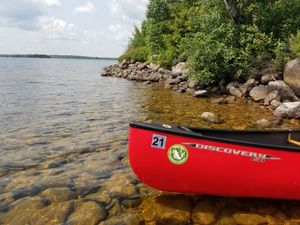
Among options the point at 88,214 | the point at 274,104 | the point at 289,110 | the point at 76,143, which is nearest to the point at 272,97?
the point at 274,104

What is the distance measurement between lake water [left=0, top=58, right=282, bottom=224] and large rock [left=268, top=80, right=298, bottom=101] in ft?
5.16

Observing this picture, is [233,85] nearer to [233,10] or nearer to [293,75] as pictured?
[293,75]

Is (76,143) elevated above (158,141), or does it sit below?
below

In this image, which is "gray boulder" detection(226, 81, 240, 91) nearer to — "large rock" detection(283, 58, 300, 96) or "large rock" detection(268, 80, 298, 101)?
"large rock" detection(268, 80, 298, 101)

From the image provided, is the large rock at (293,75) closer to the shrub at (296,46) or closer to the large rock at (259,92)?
the shrub at (296,46)

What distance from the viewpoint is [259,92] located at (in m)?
20.1

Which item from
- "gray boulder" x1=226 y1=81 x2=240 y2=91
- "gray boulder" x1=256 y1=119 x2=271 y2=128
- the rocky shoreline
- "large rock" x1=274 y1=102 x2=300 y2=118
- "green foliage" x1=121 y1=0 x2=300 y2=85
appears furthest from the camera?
"gray boulder" x1=226 y1=81 x2=240 y2=91

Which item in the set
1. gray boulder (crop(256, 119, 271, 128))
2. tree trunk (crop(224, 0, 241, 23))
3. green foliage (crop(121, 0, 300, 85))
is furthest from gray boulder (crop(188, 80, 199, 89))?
gray boulder (crop(256, 119, 271, 128))

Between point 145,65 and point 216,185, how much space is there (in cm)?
3845

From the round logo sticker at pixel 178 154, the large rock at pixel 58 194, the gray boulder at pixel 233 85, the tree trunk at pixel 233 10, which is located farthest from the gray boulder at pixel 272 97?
the large rock at pixel 58 194

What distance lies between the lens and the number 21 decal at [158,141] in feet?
21.0

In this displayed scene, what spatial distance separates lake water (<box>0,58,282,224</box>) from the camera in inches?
295

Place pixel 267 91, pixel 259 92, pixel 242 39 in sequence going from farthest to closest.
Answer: pixel 242 39 → pixel 259 92 → pixel 267 91

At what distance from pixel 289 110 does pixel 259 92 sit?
15.1ft
